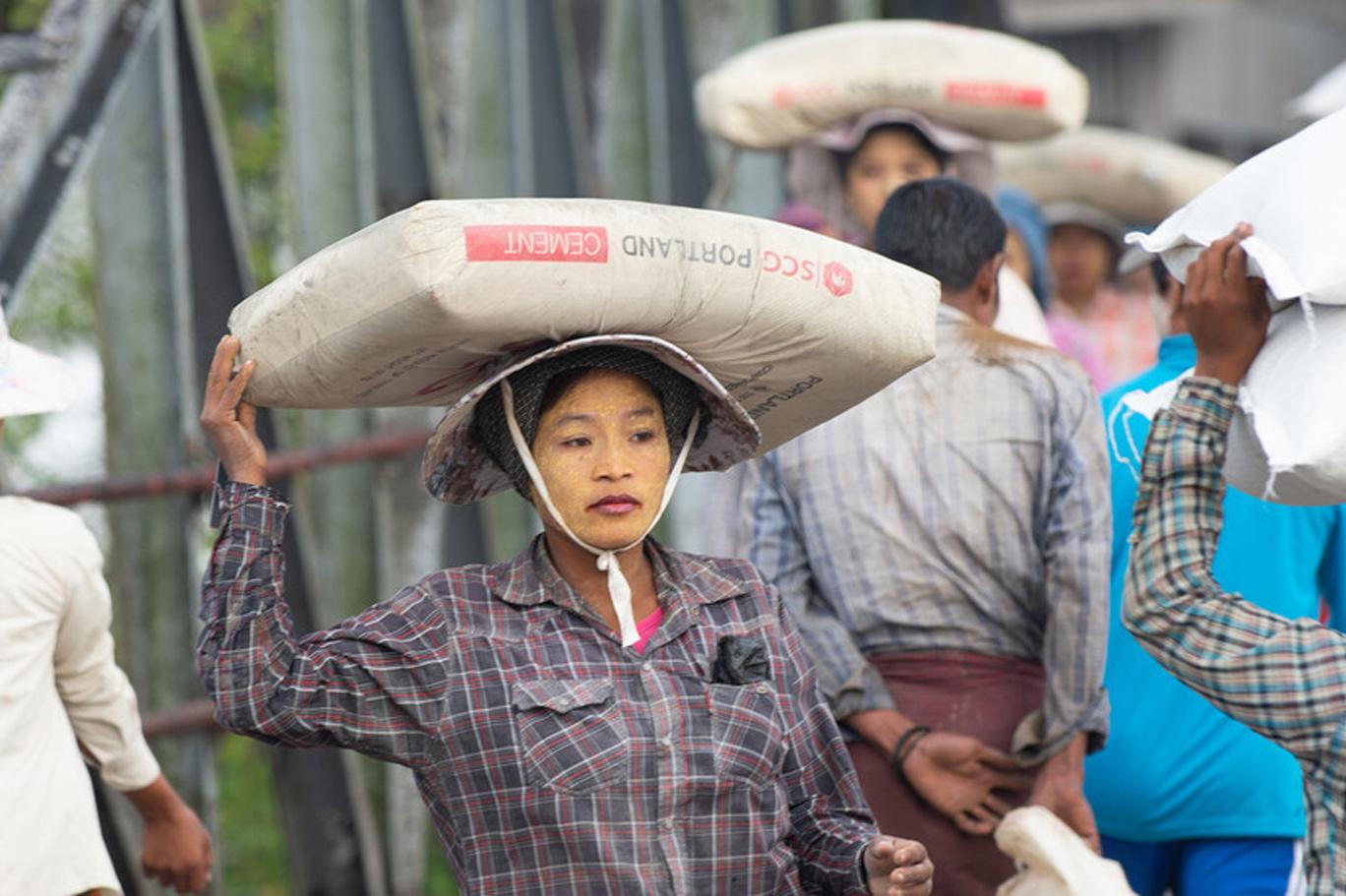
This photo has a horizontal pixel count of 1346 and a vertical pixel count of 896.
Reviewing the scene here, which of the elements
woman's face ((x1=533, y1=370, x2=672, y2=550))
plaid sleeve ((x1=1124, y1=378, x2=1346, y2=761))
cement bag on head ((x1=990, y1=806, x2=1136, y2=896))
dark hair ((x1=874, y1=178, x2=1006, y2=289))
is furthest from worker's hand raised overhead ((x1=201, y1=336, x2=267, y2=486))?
dark hair ((x1=874, y1=178, x2=1006, y2=289))

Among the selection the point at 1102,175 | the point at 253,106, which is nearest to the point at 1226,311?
the point at 253,106

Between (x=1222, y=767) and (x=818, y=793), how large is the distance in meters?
1.13

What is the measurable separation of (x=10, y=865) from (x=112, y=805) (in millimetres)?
1449

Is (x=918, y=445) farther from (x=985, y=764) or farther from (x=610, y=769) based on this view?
(x=610, y=769)

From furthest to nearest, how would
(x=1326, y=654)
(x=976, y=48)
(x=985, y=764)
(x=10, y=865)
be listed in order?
(x=976, y=48) < (x=985, y=764) < (x=10, y=865) < (x=1326, y=654)

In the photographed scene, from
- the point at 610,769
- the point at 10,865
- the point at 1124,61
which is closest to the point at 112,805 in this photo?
the point at 10,865

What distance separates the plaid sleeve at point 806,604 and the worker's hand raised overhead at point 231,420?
123 centimetres

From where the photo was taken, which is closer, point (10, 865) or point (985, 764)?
point (10, 865)

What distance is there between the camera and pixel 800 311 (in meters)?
3.05

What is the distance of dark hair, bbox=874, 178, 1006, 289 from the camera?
13.4 ft

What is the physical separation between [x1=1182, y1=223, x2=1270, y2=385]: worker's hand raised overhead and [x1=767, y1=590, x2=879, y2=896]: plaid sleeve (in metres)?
0.70

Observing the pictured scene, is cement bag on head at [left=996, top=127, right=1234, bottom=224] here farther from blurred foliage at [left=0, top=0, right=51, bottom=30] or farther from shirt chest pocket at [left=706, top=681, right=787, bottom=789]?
shirt chest pocket at [left=706, top=681, right=787, bottom=789]

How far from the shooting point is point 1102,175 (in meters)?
8.27

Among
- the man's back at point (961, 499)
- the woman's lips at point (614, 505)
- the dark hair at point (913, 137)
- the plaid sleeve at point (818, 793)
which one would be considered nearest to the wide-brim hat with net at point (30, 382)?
the woman's lips at point (614, 505)
